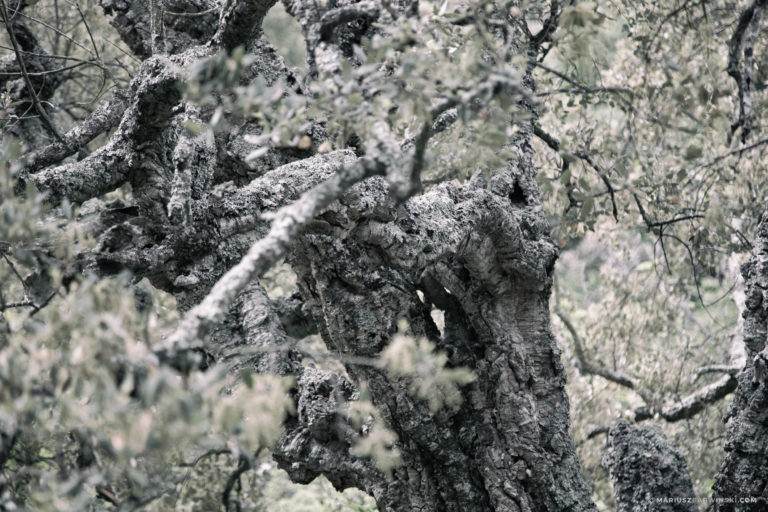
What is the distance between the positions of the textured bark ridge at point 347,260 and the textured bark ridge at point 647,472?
25 centimetres

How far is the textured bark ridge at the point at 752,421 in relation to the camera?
379cm

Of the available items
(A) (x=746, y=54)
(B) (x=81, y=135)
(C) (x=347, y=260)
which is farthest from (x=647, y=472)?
(B) (x=81, y=135)

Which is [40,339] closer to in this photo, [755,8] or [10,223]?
[10,223]

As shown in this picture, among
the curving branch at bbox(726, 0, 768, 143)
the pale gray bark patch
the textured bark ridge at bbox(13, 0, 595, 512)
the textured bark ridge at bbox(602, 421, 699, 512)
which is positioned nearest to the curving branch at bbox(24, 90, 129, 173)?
the textured bark ridge at bbox(13, 0, 595, 512)

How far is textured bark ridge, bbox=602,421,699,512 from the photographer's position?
14.0ft

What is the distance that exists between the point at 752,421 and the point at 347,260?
2255 mm

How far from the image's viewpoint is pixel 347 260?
417cm

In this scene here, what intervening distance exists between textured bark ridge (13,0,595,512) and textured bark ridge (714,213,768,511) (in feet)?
2.98

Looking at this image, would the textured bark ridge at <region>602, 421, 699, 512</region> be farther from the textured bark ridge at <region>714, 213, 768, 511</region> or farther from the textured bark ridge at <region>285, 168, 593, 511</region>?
the textured bark ridge at <region>714, 213, 768, 511</region>

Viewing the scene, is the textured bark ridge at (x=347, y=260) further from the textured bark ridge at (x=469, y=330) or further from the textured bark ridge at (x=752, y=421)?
the textured bark ridge at (x=752, y=421)

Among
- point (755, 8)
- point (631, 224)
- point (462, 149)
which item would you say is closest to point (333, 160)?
point (462, 149)

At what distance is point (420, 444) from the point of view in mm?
4242

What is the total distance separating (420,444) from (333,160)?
167cm

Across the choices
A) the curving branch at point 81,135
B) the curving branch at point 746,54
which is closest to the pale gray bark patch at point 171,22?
the curving branch at point 81,135
